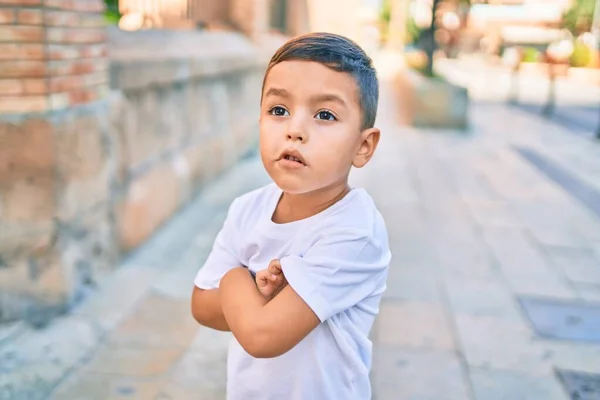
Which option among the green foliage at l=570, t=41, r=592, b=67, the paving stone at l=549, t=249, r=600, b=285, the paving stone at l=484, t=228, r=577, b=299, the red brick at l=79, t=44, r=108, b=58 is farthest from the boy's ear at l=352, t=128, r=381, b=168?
the green foliage at l=570, t=41, r=592, b=67

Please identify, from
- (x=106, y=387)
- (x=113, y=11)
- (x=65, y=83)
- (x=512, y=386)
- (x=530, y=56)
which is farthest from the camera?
(x=530, y=56)

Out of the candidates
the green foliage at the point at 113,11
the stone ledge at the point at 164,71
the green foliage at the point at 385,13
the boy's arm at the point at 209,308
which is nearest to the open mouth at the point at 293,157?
the boy's arm at the point at 209,308

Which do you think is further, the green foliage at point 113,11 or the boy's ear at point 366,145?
the green foliage at point 113,11

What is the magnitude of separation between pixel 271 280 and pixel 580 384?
2238 mm

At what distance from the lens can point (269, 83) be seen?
1338mm

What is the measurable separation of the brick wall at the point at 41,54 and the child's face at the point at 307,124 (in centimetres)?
226

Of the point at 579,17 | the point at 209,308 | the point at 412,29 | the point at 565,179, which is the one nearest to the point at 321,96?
the point at 209,308

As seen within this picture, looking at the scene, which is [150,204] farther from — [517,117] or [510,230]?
[517,117]

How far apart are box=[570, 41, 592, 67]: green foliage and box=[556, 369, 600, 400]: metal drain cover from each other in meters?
24.1

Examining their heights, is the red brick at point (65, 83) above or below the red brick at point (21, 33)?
below

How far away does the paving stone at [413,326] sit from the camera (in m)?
3.27

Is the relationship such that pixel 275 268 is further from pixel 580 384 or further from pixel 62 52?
pixel 62 52

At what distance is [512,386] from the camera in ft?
9.42

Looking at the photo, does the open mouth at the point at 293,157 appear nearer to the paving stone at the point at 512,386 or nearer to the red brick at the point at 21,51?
the paving stone at the point at 512,386
